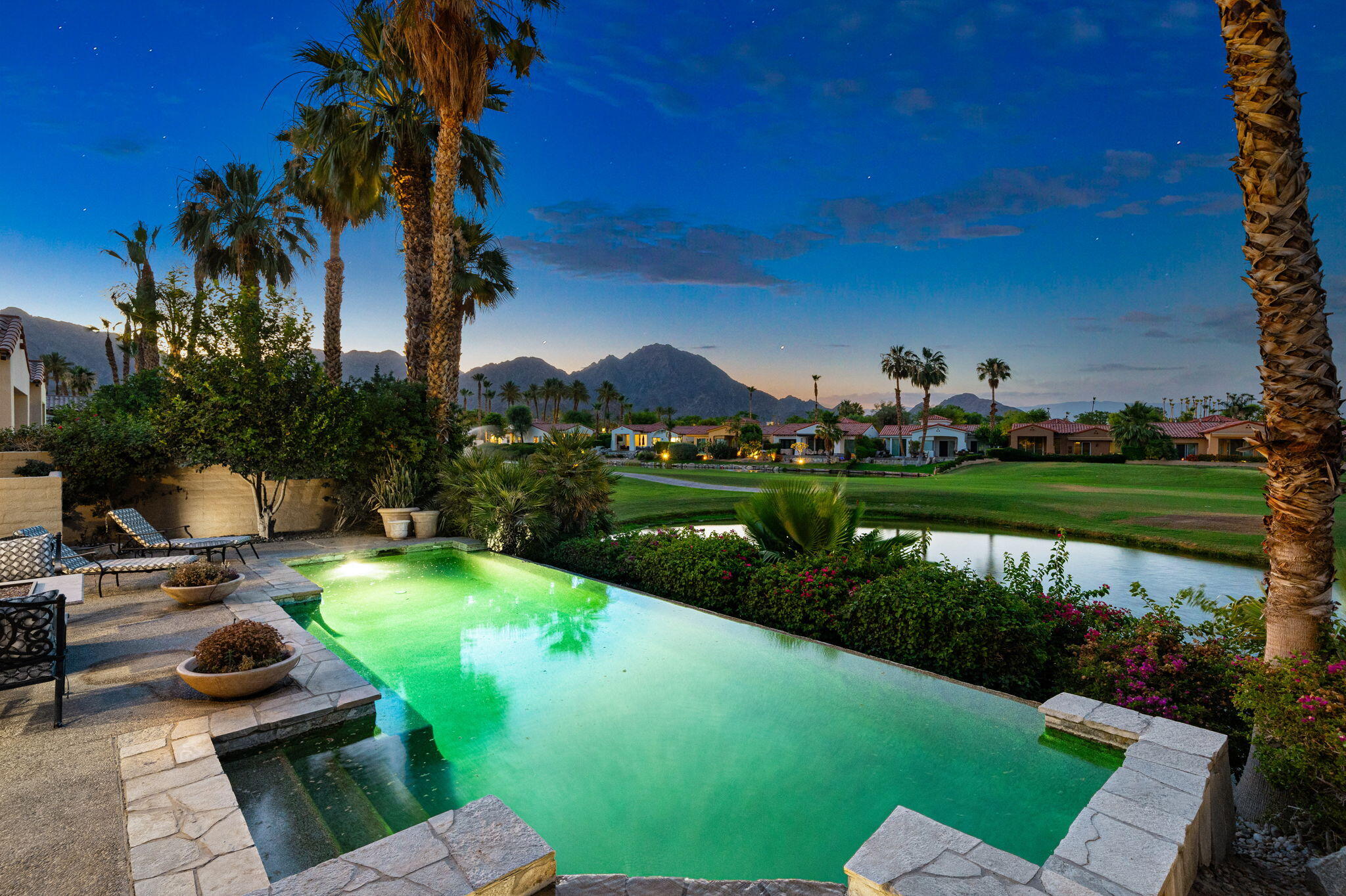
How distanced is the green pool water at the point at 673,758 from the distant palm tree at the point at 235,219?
67.3ft

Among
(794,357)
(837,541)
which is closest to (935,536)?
(837,541)

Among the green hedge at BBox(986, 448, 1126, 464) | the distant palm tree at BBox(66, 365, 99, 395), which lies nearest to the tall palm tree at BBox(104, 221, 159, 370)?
the distant palm tree at BBox(66, 365, 99, 395)

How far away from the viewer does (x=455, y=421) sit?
517 inches

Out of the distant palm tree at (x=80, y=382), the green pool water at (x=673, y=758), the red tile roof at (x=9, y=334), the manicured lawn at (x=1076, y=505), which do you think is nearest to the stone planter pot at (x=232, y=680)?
the green pool water at (x=673, y=758)

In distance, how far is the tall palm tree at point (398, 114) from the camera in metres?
12.5

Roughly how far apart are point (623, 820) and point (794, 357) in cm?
6701

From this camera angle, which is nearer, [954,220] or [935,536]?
[935,536]

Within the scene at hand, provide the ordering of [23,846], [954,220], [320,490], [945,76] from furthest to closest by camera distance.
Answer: [954,220], [945,76], [320,490], [23,846]

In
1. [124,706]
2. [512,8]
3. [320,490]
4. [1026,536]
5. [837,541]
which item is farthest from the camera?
[1026,536]

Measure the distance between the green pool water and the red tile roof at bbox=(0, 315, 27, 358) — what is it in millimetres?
17101

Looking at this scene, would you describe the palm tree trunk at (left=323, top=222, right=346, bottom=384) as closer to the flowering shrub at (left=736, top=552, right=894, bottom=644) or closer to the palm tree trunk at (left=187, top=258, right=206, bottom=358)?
the palm tree trunk at (left=187, top=258, right=206, bottom=358)

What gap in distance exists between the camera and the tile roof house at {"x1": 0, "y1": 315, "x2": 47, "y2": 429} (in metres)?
15.9

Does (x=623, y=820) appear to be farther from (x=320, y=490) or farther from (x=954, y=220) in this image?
(x=954, y=220)

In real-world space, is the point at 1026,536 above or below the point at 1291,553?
below
